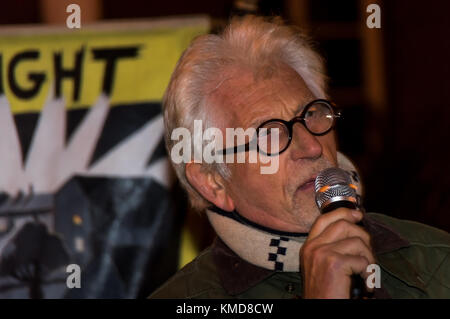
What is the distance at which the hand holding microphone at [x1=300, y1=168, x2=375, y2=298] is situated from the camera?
1.81 metres

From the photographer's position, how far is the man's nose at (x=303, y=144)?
225 centimetres

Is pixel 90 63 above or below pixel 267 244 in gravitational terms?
above

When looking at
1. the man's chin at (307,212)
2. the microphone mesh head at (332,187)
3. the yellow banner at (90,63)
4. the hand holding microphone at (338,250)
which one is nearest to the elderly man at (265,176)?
the man's chin at (307,212)

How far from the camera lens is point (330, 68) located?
22.0ft

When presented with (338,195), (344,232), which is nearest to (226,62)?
(338,195)

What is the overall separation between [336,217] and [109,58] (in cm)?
182

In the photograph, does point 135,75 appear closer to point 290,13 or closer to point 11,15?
point 11,15

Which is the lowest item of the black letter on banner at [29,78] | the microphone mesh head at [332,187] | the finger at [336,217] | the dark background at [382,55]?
the dark background at [382,55]

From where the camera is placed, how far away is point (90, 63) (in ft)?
11.0

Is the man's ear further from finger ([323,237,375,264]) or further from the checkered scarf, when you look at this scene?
finger ([323,237,375,264])

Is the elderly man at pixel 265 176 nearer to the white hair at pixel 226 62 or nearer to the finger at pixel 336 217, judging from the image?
the white hair at pixel 226 62

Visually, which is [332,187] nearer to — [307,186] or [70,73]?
[307,186]

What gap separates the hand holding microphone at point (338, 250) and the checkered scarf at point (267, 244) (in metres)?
0.37
